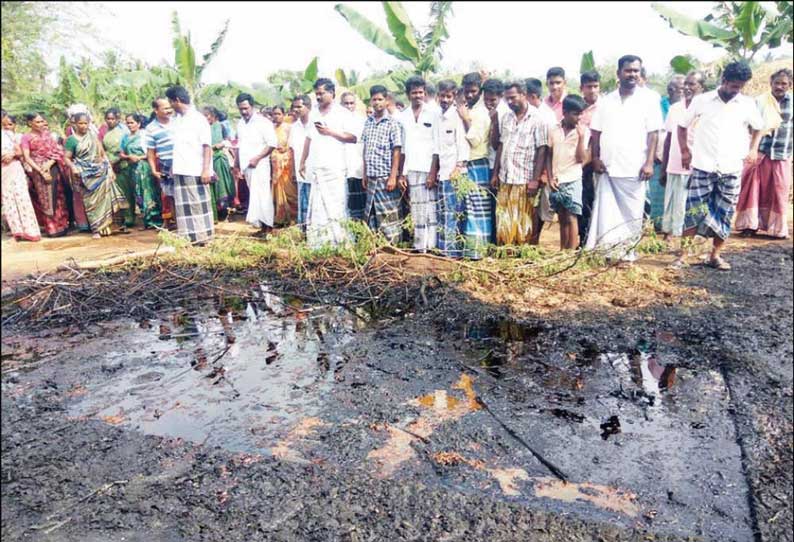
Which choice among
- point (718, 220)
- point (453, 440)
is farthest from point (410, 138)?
point (453, 440)

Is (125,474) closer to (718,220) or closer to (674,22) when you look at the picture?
(718,220)

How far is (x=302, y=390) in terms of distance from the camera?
11.9 feet

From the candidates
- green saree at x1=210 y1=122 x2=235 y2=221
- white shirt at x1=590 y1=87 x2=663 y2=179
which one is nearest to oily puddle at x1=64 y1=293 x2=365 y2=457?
white shirt at x1=590 y1=87 x2=663 y2=179

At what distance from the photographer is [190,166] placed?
710cm

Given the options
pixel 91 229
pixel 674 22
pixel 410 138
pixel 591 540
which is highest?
pixel 674 22

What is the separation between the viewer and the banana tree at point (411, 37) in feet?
34.9

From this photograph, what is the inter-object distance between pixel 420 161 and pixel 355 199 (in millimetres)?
1233

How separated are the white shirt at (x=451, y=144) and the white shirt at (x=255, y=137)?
295 cm

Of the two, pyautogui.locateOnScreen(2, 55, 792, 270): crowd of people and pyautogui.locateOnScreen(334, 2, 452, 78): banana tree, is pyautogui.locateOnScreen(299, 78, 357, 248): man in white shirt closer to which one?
pyautogui.locateOnScreen(2, 55, 792, 270): crowd of people

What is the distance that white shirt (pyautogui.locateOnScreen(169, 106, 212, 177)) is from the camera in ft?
23.0

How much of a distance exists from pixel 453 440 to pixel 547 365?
1.16 metres

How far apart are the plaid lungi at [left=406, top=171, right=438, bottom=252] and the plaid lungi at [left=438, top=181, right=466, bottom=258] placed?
119 mm

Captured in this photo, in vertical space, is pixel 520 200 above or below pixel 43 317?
above

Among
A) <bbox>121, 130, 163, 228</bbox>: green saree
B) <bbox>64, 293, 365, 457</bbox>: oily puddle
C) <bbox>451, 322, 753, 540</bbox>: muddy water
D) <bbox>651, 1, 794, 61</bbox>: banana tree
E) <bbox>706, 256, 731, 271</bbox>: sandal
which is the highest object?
<bbox>651, 1, 794, 61</bbox>: banana tree
